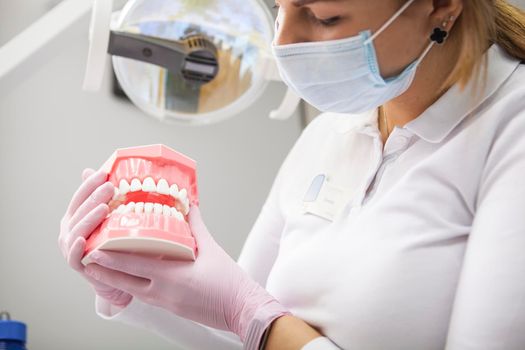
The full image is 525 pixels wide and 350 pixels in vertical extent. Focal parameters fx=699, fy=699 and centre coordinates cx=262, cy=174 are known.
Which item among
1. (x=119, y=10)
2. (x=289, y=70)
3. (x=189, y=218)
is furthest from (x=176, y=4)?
A: (x=189, y=218)

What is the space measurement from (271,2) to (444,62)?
3.52ft

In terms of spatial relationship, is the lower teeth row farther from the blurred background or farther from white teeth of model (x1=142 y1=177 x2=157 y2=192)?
the blurred background

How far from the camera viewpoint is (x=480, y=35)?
121 cm

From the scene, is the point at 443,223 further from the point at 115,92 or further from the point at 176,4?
the point at 115,92

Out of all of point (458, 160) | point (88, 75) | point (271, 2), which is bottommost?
point (458, 160)

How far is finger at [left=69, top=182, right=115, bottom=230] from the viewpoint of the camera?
3.83ft

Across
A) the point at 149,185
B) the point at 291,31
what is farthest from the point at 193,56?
the point at 149,185

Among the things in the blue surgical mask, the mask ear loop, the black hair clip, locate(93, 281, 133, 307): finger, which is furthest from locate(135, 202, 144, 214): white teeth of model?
the black hair clip

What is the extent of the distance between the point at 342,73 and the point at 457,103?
0.70ft

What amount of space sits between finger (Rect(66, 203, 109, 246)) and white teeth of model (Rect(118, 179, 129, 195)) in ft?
0.13

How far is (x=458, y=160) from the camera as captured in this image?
3.86ft

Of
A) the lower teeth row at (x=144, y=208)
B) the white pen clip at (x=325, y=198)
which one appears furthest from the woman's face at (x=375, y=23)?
the lower teeth row at (x=144, y=208)

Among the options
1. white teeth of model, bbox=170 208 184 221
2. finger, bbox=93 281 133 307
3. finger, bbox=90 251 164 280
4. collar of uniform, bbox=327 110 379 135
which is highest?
collar of uniform, bbox=327 110 379 135

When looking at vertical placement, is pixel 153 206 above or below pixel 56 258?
above
